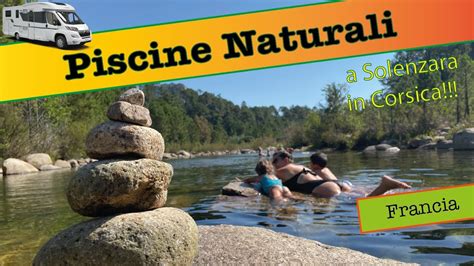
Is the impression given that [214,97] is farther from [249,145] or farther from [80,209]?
[80,209]

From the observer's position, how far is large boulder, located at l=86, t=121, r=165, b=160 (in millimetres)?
5090

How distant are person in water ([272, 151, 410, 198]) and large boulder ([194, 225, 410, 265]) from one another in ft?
17.8

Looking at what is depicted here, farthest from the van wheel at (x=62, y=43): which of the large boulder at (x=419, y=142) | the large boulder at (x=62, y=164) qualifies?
the large boulder at (x=419, y=142)

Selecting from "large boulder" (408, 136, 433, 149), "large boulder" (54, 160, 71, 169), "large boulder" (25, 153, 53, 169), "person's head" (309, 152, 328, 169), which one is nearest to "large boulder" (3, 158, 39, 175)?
"large boulder" (25, 153, 53, 169)

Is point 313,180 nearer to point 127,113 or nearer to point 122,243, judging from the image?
point 127,113

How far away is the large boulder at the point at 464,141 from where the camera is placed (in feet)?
102

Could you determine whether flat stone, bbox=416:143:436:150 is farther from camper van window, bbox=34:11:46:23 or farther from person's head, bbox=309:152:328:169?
camper van window, bbox=34:11:46:23

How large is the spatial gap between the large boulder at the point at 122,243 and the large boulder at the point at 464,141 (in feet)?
104

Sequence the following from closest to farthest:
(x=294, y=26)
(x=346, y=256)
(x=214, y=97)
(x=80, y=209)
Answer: (x=80, y=209)
(x=346, y=256)
(x=294, y=26)
(x=214, y=97)

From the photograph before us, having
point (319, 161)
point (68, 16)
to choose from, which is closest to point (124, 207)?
point (319, 161)

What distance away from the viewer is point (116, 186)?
4781 millimetres

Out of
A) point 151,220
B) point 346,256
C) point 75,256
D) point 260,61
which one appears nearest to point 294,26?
point 260,61

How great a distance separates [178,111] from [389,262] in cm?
8967

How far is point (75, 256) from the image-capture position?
4.48 m
